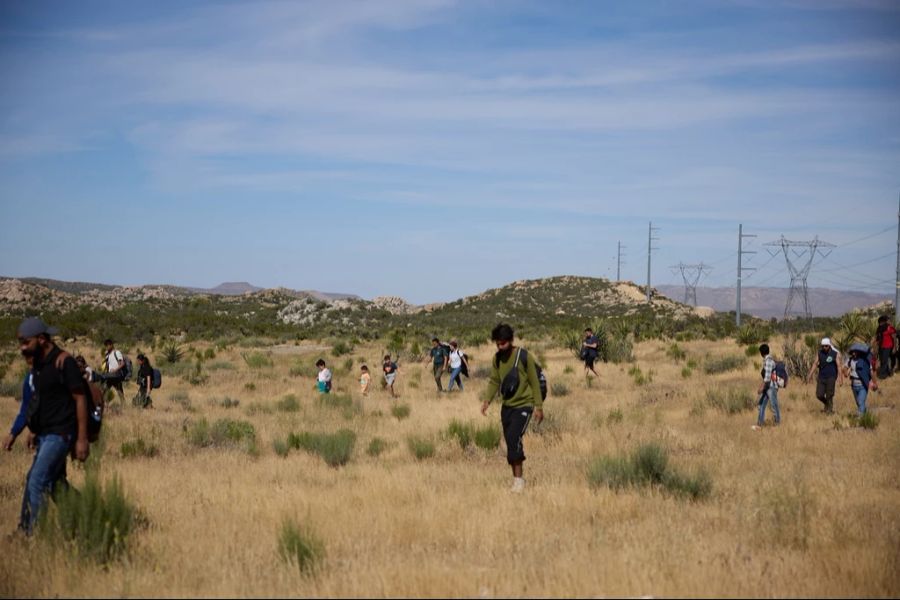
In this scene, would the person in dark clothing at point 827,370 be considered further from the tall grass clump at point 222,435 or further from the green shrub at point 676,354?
the green shrub at point 676,354

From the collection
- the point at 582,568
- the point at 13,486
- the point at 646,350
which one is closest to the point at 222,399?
the point at 13,486

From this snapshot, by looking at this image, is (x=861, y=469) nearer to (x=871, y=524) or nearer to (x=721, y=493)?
(x=721, y=493)

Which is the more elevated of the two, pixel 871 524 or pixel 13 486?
pixel 871 524

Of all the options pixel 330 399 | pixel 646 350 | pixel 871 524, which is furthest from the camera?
pixel 646 350

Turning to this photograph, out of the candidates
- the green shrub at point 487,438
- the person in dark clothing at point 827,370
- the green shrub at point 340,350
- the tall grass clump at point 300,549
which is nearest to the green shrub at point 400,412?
the green shrub at point 487,438

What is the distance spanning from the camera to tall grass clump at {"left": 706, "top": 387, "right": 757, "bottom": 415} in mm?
17375

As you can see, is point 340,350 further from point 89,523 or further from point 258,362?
point 89,523

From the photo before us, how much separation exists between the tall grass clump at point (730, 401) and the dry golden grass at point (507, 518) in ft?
2.68

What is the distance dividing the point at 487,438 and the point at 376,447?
6.18 feet

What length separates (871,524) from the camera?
7590mm

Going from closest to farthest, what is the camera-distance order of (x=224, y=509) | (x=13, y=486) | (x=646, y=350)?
1. (x=224, y=509)
2. (x=13, y=486)
3. (x=646, y=350)

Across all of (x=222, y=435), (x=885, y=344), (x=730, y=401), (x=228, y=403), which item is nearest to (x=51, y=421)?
(x=222, y=435)

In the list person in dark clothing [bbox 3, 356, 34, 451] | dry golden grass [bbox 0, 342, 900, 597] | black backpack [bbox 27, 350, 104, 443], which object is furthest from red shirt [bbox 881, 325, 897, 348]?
person in dark clothing [bbox 3, 356, 34, 451]

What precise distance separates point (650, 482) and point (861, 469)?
3448 millimetres
